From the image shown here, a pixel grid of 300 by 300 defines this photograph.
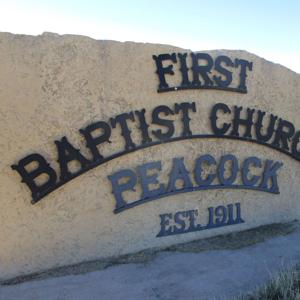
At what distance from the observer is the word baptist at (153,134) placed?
5.43 meters

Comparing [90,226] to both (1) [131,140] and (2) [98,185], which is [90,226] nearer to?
(2) [98,185]

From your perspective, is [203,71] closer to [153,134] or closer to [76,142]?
[153,134]

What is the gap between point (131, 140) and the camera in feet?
19.5

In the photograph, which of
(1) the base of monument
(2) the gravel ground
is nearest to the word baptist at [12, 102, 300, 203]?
(1) the base of monument

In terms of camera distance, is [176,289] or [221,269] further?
[221,269]

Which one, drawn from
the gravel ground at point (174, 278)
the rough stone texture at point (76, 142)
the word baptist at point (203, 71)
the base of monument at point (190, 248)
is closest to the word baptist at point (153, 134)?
the rough stone texture at point (76, 142)

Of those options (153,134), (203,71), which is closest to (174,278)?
(153,134)

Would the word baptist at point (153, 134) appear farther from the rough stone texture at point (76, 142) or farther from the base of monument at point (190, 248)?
the base of monument at point (190, 248)

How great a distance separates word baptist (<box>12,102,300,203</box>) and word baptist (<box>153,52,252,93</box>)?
0.90 feet

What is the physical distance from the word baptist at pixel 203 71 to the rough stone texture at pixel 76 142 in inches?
4.1

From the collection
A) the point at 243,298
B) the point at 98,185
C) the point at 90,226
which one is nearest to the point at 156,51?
the point at 98,185

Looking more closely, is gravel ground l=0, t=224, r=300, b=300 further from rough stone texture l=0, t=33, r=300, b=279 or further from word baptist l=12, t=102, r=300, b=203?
word baptist l=12, t=102, r=300, b=203

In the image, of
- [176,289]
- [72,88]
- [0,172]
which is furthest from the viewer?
[72,88]

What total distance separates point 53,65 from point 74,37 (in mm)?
441
